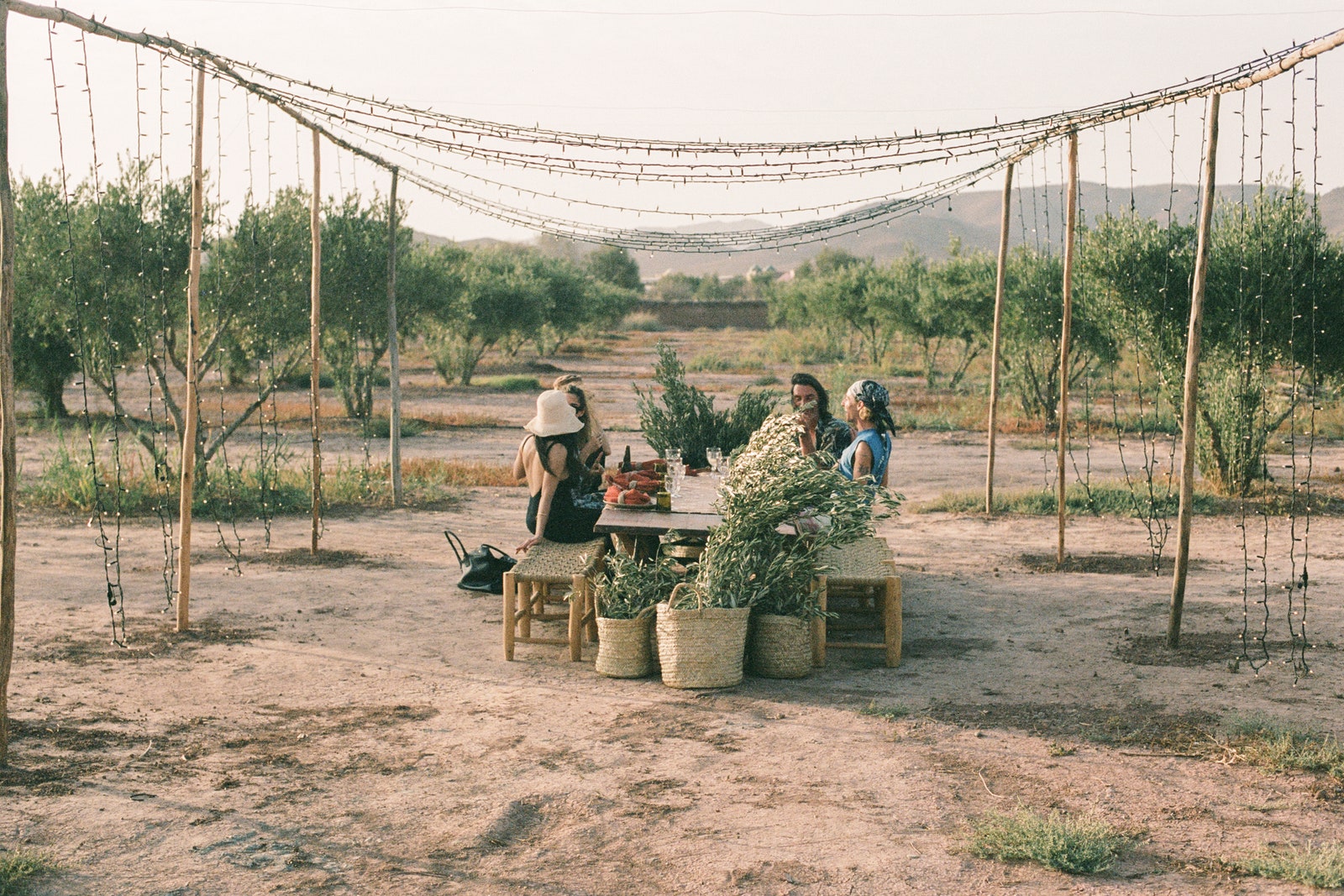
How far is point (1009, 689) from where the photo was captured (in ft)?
20.5

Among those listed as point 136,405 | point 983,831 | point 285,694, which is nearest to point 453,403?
point 136,405

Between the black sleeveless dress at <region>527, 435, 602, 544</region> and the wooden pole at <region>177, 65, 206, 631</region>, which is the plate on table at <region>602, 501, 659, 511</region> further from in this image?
the wooden pole at <region>177, 65, 206, 631</region>

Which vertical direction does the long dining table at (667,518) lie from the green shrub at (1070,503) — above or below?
above

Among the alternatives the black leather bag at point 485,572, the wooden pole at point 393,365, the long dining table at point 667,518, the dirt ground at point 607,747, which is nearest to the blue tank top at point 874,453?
the long dining table at point 667,518

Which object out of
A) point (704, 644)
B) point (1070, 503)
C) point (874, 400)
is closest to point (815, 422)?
point (874, 400)

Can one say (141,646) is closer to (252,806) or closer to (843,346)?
(252,806)

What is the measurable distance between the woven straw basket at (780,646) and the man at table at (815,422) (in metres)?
2.16

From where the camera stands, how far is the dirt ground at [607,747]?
162 inches

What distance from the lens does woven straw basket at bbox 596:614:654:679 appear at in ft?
21.0

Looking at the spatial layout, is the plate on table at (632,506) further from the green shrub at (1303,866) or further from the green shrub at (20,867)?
the green shrub at (1303,866)

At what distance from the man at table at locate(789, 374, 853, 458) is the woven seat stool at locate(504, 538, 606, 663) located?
5.67 ft

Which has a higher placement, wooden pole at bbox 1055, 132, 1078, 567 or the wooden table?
wooden pole at bbox 1055, 132, 1078, 567

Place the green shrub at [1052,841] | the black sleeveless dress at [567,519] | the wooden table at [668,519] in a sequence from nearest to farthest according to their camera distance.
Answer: the green shrub at [1052,841], the wooden table at [668,519], the black sleeveless dress at [567,519]

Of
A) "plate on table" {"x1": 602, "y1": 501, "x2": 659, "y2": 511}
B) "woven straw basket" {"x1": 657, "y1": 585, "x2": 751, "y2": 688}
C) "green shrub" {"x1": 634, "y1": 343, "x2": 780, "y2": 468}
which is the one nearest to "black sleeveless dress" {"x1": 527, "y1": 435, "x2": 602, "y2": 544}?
"plate on table" {"x1": 602, "y1": 501, "x2": 659, "y2": 511}
